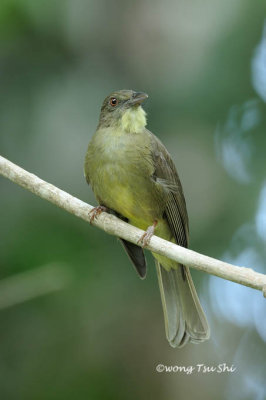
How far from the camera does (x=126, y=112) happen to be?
15.7ft

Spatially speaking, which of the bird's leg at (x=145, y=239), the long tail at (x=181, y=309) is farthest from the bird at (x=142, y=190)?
the bird's leg at (x=145, y=239)

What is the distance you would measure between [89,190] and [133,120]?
3.88 ft

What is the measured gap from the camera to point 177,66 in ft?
20.3

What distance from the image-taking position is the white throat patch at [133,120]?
4724mm

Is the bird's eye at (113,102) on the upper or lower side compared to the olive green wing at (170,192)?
upper

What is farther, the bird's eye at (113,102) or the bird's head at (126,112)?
the bird's eye at (113,102)

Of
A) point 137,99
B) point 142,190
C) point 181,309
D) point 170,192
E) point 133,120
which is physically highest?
point 137,99

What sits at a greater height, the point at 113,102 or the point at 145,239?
the point at 113,102

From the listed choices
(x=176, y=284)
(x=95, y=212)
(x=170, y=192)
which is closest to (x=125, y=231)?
(x=95, y=212)

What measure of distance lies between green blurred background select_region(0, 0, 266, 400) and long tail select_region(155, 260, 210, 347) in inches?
21.0

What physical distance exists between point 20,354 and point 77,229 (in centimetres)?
126

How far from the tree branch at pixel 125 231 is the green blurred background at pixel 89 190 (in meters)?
0.87

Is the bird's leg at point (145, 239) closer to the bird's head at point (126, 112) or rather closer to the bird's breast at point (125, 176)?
the bird's breast at point (125, 176)

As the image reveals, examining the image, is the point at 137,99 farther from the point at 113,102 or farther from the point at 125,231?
the point at 125,231
